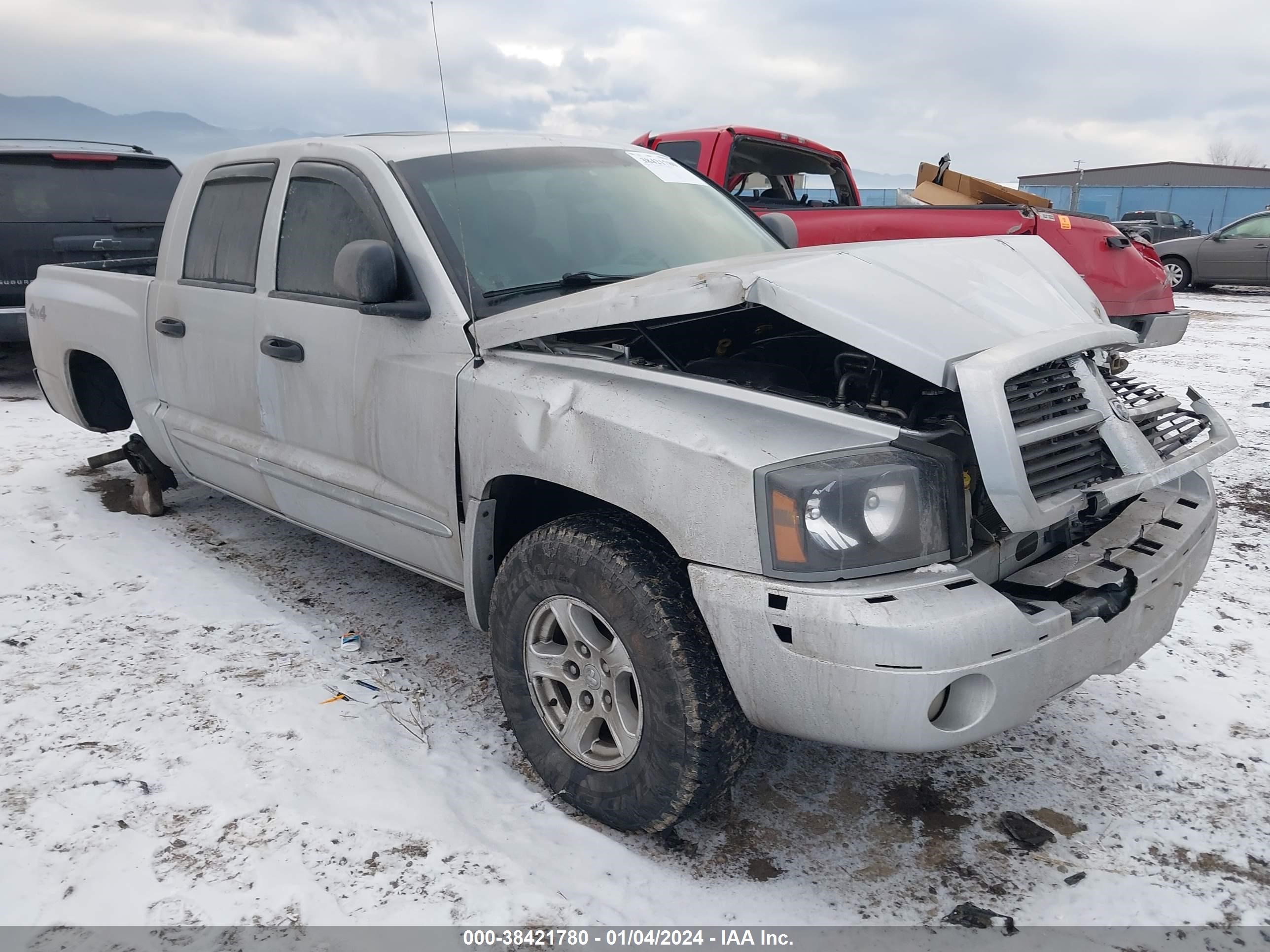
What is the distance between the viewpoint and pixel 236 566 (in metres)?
4.17

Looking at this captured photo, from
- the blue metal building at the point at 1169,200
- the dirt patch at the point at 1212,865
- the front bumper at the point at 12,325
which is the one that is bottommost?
the dirt patch at the point at 1212,865

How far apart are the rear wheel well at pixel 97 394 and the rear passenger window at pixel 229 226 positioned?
4.55 ft

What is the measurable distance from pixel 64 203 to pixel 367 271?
5503 mm

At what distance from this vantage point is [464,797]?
100 inches

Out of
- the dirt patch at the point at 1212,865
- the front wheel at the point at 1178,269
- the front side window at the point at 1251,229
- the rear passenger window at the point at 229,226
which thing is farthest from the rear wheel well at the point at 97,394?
the front side window at the point at 1251,229

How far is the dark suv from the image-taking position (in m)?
6.64

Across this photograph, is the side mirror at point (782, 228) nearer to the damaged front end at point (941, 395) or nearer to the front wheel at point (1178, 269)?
the damaged front end at point (941, 395)

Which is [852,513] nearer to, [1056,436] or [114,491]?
[1056,436]

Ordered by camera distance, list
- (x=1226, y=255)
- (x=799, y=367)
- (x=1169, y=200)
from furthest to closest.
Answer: (x=1169, y=200)
(x=1226, y=255)
(x=799, y=367)

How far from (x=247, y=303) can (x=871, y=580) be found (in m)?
2.67

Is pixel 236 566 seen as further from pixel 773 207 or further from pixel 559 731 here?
pixel 773 207

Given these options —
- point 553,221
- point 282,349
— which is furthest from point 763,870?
point 282,349

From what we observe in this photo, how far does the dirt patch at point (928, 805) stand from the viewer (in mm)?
2447

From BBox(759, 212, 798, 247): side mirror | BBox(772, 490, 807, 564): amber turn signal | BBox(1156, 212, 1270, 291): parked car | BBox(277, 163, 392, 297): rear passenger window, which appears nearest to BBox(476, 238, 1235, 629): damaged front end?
BBox(772, 490, 807, 564): amber turn signal
